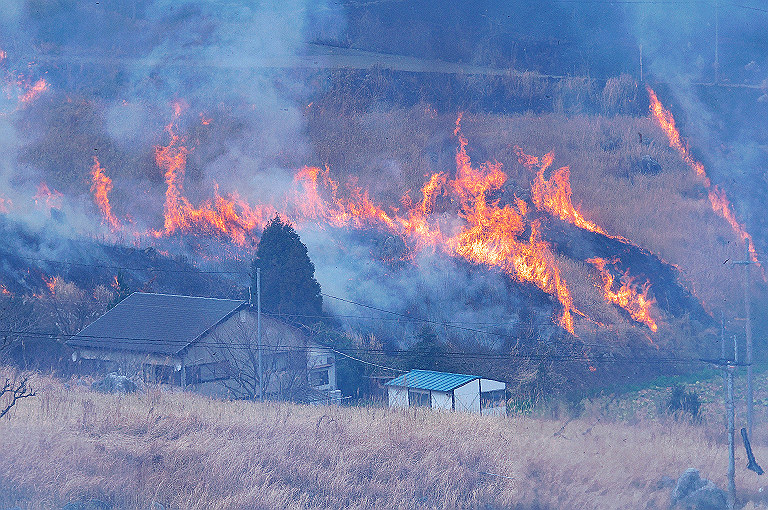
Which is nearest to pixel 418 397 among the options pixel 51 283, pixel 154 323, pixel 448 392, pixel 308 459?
pixel 448 392

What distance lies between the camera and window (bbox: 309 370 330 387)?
26.4m

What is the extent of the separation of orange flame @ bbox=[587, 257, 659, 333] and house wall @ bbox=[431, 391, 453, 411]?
450 inches

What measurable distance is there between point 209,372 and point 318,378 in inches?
148

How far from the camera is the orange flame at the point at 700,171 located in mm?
36562

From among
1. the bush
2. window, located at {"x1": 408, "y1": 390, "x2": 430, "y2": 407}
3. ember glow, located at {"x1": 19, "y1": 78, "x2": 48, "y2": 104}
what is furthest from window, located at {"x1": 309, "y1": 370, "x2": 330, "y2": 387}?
ember glow, located at {"x1": 19, "y1": 78, "x2": 48, "y2": 104}

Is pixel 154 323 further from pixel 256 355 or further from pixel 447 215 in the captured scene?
pixel 447 215

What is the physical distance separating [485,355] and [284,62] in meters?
25.3

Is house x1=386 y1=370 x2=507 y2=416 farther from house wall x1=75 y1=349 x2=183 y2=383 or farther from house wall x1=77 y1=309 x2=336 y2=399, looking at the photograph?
house wall x1=75 y1=349 x2=183 y2=383

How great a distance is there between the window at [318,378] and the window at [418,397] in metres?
3.64

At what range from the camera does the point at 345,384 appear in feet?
88.9

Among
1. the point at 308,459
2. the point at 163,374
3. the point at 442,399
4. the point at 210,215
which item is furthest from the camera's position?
the point at 210,215

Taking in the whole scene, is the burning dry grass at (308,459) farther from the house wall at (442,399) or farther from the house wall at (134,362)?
the house wall at (134,362)

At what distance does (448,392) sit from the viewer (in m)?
23.4

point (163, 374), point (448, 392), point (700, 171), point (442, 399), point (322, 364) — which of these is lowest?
point (442, 399)
